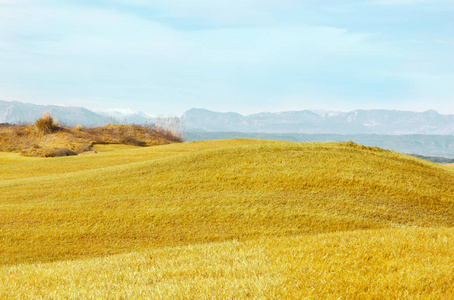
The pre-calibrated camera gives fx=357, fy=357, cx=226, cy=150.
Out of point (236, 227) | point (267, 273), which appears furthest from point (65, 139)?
point (267, 273)

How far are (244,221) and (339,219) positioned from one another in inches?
128

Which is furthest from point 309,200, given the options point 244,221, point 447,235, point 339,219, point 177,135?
point 177,135

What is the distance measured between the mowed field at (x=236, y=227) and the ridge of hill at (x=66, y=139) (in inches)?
453

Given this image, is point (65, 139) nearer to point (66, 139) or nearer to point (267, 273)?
point (66, 139)

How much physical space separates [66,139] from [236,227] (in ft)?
121

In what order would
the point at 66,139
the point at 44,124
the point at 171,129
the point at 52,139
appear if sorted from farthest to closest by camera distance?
the point at 171,129
the point at 44,124
the point at 52,139
the point at 66,139

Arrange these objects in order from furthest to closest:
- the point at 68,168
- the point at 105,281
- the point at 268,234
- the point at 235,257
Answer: the point at 68,168
the point at 268,234
the point at 235,257
the point at 105,281

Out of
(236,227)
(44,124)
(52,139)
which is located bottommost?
(236,227)

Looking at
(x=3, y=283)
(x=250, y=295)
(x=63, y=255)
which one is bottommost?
(x=63, y=255)

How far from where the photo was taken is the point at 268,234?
10844mm

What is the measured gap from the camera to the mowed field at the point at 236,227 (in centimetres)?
506

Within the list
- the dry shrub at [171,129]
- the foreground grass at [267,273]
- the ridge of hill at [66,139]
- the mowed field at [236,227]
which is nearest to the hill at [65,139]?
the ridge of hill at [66,139]

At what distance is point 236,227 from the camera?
1145 cm

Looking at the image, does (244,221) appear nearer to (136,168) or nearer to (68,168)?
(136,168)
